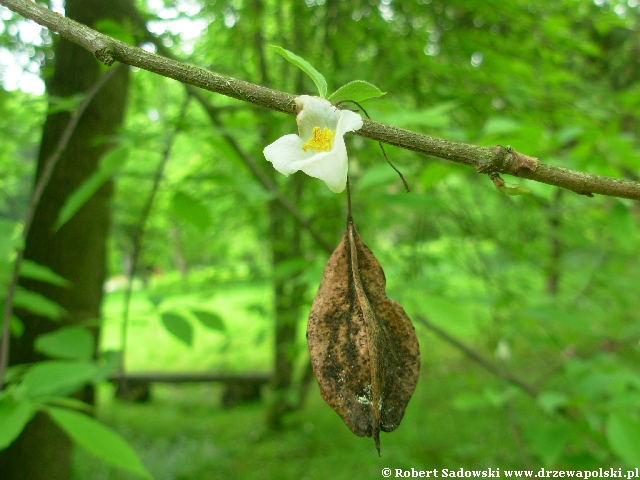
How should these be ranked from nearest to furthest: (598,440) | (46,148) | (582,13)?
1. (598,440)
2. (46,148)
3. (582,13)

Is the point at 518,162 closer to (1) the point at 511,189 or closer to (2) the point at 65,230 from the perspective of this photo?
(1) the point at 511,189

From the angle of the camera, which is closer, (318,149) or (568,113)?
(318,149)

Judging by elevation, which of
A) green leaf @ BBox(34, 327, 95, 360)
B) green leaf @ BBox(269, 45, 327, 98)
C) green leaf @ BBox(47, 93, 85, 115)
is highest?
green leaf @ BBox(47, 93, 85, 115)

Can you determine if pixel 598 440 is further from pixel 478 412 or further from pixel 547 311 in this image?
pixel 478 412

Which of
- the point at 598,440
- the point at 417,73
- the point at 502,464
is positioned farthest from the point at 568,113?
the point at 502,464

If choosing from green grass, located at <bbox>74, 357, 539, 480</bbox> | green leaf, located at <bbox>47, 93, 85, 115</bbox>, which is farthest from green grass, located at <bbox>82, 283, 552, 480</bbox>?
green leaf, located at <bbox>47, 93, 85, 115</bbox>

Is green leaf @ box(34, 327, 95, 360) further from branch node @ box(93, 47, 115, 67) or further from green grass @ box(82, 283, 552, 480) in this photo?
green grass @ box(82, 283, 552, 480)
